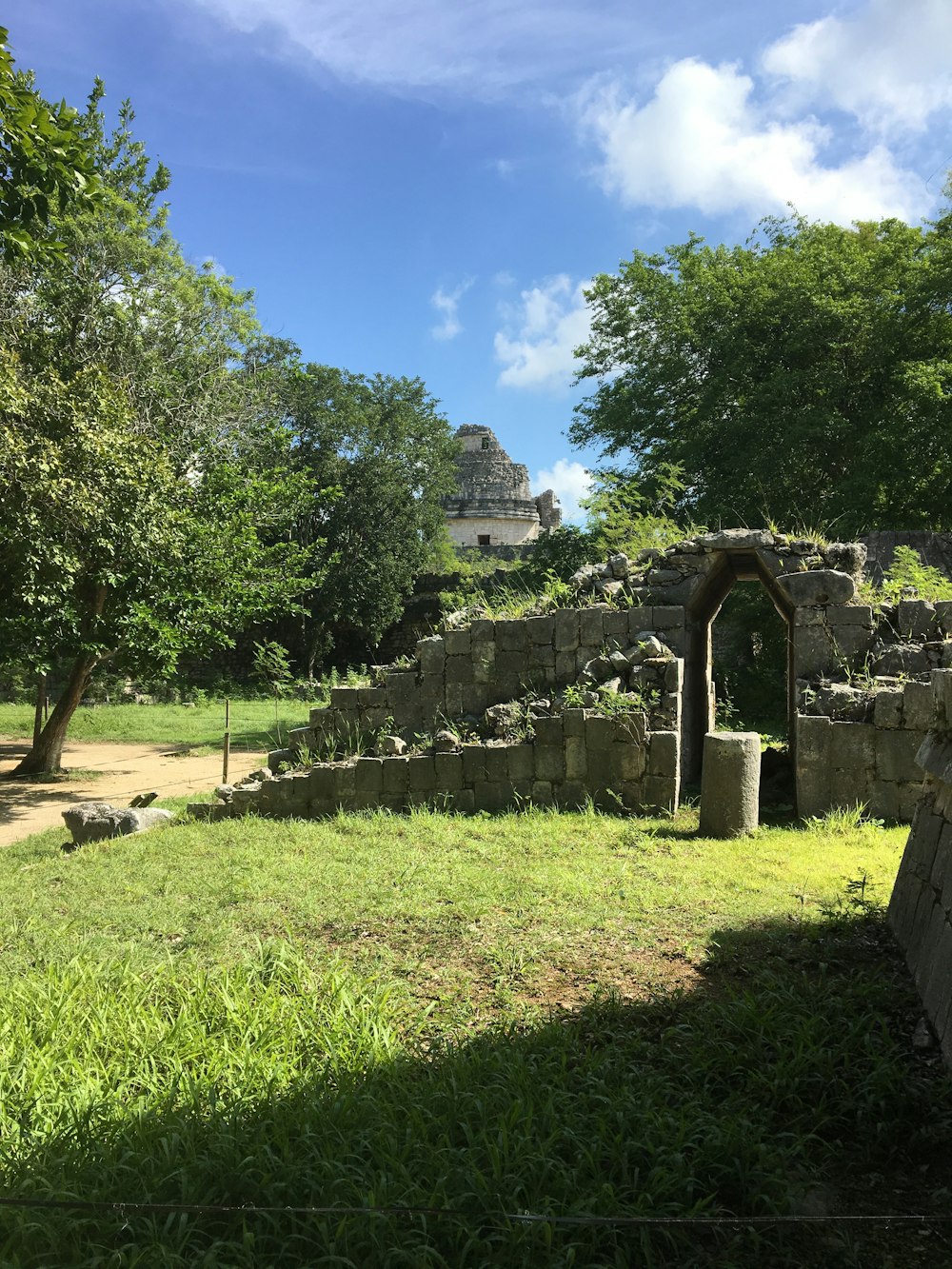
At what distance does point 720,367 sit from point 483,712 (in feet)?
39.2

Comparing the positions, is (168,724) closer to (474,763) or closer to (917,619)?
(474,763)

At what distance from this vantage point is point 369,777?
9.40 meters

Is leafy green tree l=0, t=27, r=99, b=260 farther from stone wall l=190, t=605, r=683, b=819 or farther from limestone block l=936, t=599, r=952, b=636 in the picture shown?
limestone block l=936, t=599, r=952, b=636

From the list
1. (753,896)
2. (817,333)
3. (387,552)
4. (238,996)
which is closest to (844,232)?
(817,333)

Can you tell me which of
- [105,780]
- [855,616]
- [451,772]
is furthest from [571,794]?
[105,780]

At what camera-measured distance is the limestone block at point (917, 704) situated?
7.68 meters

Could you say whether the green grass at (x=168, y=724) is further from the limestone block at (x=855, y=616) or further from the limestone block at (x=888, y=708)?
the limestone block at (x=888, y=708)

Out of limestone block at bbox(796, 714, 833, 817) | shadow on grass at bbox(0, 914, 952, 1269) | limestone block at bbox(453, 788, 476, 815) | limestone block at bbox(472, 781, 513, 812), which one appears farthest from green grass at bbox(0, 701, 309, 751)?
shadow on grass at bbox(0, 914, 952, 1269)

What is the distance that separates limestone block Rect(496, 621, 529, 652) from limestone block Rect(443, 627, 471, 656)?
35cm

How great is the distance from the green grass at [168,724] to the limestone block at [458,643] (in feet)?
24.5

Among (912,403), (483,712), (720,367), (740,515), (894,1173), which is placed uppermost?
(720,367)

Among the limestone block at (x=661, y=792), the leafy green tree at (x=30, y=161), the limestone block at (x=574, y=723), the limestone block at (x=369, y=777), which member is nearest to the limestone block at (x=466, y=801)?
the limestone block at (x=369, y=777)

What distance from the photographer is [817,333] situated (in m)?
17.9

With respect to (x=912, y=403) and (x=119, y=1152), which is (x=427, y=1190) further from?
(x=912, y=403)
